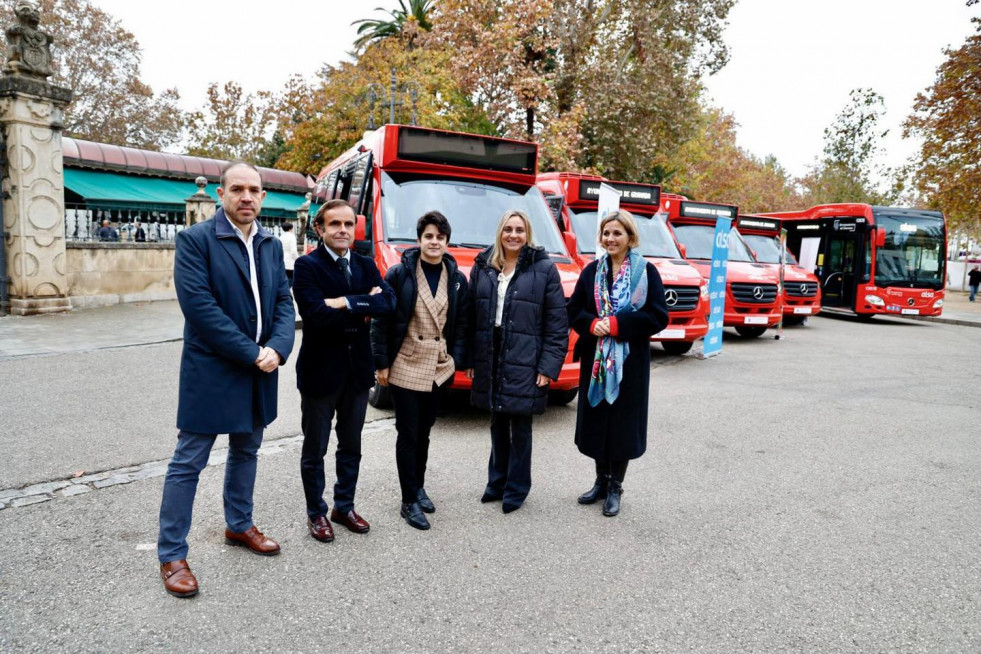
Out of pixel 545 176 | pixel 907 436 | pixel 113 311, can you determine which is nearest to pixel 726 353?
pixel 545 176

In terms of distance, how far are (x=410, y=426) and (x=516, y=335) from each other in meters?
0.85

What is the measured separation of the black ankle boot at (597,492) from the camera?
444cm

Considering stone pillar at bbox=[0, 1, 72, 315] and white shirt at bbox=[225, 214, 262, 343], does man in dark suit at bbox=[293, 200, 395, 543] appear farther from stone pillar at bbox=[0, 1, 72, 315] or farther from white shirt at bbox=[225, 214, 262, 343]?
stone pillar at bbox=[0, 1, 72, 315]

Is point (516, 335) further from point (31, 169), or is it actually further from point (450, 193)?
point (31, 169)

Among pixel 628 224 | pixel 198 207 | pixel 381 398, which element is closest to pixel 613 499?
pixel 628 224

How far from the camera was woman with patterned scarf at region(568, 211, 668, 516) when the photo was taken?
13.7ft

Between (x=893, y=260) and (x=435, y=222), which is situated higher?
(x=893, y=260)

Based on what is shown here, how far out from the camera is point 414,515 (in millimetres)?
3996

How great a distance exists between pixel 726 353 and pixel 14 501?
10157mm

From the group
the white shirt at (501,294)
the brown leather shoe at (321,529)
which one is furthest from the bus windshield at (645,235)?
the brown leather shoe at (321,529)

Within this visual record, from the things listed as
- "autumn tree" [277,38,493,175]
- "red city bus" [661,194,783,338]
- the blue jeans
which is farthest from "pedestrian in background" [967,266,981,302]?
the blue jeans

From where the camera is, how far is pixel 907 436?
20.9ft

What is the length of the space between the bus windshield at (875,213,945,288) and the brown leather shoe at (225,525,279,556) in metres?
18.1

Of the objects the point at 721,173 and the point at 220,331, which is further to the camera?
the point at 721,173
